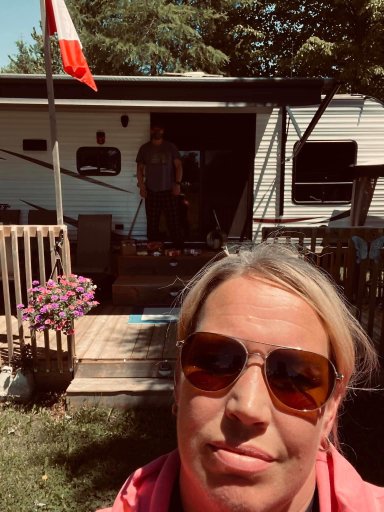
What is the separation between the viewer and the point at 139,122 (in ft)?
27.1

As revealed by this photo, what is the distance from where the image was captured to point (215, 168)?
359 inches

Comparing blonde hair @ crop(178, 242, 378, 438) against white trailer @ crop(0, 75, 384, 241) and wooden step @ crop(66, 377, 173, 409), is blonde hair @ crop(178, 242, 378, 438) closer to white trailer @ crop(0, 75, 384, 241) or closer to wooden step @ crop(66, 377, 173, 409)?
wooden step @ crop(66, 377, 173, 409)

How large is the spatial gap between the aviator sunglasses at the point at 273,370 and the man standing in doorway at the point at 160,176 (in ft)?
22.8

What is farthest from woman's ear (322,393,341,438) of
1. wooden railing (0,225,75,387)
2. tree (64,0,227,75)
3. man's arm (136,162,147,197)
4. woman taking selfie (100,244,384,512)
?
tree (64,0,227,75)

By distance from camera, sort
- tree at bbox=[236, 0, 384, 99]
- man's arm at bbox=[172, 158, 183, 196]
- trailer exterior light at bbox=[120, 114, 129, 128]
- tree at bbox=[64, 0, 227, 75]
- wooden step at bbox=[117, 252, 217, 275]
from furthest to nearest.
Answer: tree at bbox=[64, 0, 227, 75] → tree at bbox=[236, 0, 384, 99] → trailer exterior light at bbox=[120, 114, 129, 128] → man's arm at bbox=[172, 158, 183, 196] → wooden step at bbox=[117, 252, 217, 275]

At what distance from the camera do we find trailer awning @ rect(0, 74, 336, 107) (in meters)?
6.29

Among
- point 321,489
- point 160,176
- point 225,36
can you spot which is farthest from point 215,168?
point 225,36

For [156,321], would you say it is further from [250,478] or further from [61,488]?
[250,478]

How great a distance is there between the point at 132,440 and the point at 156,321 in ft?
7.51

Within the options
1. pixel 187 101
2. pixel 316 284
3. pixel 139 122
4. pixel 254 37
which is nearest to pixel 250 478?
pixel 316 284

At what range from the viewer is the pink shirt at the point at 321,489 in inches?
46.1

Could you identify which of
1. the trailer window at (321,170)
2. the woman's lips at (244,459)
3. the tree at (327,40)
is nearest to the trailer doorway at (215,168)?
the trailer window at (321,170)

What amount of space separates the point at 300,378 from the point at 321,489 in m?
0.42

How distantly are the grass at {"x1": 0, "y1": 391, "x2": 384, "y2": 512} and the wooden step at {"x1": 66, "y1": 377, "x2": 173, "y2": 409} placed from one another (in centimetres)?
8
